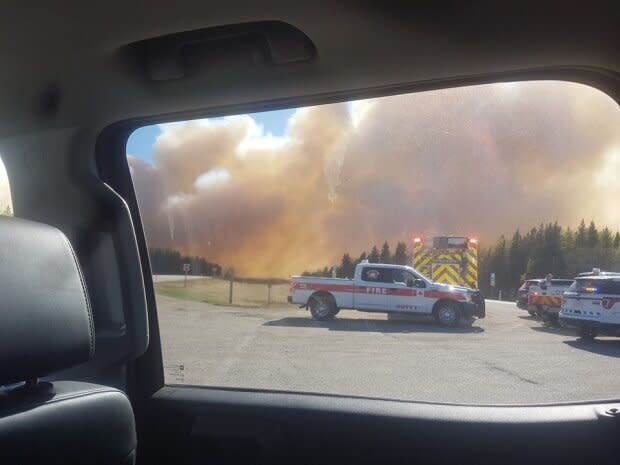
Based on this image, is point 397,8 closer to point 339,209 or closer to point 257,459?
point 339,209

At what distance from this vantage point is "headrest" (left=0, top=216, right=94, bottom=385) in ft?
5.78

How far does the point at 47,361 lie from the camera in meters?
1.87

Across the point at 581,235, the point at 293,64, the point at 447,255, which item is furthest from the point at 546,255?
the point at 293,64

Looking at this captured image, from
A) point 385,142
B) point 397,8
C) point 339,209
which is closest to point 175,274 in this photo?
point 339,209

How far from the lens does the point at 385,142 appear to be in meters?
3.20

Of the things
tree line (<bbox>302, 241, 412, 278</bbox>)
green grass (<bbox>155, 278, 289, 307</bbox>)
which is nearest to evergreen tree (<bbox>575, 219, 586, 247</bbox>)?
tree line (<bbox>302, 241, 412, 278</bbox>)

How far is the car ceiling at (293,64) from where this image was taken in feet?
7.90

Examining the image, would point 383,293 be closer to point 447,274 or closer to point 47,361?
point 447,274

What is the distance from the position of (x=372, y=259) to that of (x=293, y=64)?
3.57 feet

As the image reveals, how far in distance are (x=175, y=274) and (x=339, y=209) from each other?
102 centimetres

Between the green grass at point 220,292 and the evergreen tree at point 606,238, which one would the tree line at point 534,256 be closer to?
the evergreen tree at point 606,238

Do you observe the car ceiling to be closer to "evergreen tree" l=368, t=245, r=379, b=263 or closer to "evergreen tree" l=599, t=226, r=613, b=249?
"evergreen tree" l=599, t=226, r=613, b=249

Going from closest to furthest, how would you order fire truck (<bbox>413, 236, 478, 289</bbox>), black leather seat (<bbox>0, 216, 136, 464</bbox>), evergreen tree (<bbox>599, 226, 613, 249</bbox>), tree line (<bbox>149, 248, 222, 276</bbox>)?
black leather seat (<bbox>0, 216, 136, 464</bbox>) → evergreen tree (<bbox>599, 226, 613, 249</bbox>) → fire truck (<bbox>413, 236, 478, 289</bbox>) → tree line (<bbox>149, 248, 222, 276</bbox>)

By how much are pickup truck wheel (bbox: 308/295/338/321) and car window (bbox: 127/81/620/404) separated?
16 millimetres
